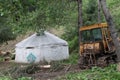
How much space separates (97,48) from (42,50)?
8.22 m

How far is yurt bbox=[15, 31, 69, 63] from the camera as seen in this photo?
868 inches

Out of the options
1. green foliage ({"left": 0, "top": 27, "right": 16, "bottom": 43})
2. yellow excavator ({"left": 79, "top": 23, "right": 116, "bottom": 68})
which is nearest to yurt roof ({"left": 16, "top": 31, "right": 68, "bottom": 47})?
green foliage ({"left": 0, "top": 27, "right": 16, "bottom": 43})

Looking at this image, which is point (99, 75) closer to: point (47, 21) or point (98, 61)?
point (98, 61)

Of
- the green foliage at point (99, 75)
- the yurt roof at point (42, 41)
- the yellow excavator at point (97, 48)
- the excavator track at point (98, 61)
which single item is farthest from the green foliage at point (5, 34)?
the green foliage at point (99, 75)

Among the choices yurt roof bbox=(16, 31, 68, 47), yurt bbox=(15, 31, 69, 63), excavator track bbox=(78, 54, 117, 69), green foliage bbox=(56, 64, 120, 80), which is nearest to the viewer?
green foliage bbox=(56, 64, 120, 80)

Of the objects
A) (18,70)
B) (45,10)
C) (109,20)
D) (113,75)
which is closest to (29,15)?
(45,10)

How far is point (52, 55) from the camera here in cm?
2217

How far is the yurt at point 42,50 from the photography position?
868 inches

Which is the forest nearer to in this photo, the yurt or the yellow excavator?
the yellow excavator

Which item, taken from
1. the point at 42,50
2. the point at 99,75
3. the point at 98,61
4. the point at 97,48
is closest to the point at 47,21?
the point at 97,48

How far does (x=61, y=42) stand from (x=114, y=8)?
9532 millimetres

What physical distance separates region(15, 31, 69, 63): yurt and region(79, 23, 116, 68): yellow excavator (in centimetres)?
715

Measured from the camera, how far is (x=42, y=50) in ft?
72.9

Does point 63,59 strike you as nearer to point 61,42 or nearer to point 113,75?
point 61,42
